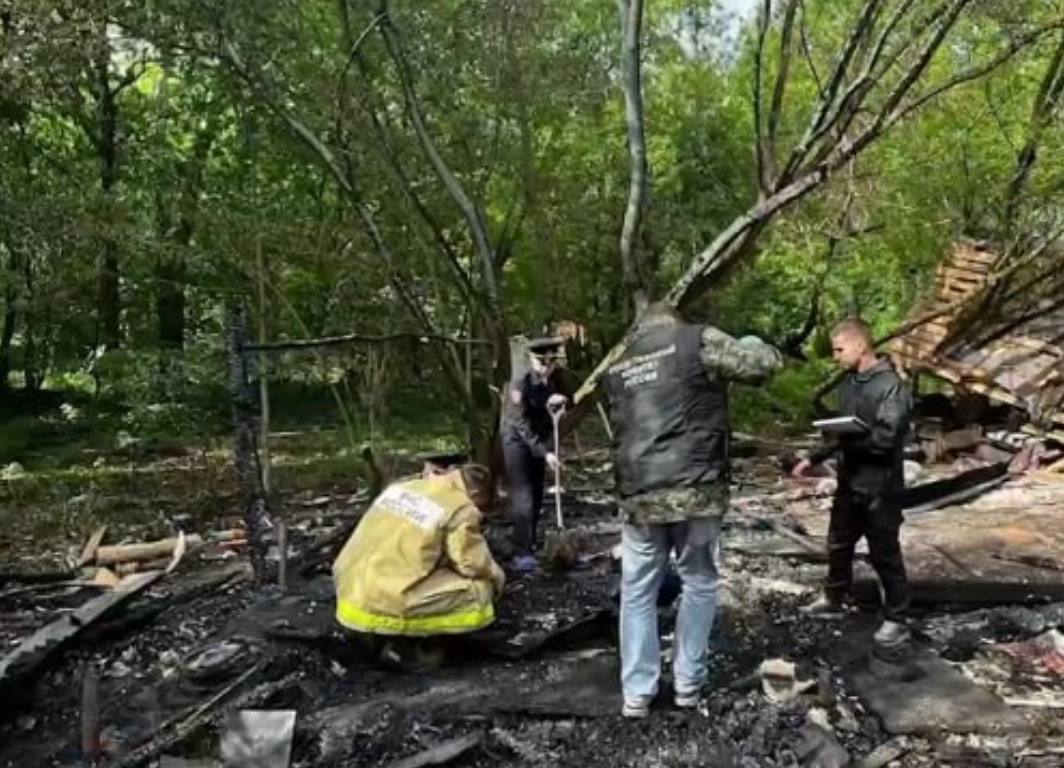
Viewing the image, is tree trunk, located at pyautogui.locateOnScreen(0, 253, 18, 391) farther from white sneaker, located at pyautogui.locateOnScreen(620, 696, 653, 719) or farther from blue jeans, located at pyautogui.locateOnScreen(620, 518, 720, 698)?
white sneaker, located at pyautogui.locateOnScreen(620, 696, 653, 719)

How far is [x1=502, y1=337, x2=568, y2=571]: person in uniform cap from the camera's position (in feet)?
23.6

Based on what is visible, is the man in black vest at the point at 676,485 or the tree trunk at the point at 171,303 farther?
the tree trunk at the point at 171,303

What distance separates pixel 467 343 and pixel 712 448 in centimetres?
474

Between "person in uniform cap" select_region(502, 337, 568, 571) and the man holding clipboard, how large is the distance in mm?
2095

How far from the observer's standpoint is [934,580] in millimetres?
6336

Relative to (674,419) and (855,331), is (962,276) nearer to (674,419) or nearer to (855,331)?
(855,331)

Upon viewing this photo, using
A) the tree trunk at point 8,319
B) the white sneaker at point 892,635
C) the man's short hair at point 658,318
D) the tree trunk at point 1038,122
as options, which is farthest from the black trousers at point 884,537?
the tree trunk at point 8,319

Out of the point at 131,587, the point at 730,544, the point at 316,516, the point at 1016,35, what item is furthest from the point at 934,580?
the point at 316,516

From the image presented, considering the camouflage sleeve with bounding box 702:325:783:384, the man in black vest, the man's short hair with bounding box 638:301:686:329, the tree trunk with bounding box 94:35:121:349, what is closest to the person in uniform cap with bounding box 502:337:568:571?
the man's short hair with bounding box 638:301:686:329

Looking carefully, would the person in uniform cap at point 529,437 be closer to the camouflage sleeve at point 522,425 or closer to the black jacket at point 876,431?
the camouflage sleeve at point 522,425

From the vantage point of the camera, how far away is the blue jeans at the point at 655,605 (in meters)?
4.75

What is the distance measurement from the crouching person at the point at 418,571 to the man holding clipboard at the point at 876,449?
5.83ft

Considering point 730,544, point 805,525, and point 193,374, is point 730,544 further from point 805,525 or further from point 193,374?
point 193,374

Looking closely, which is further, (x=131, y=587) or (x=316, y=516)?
(x=316, y=516)
